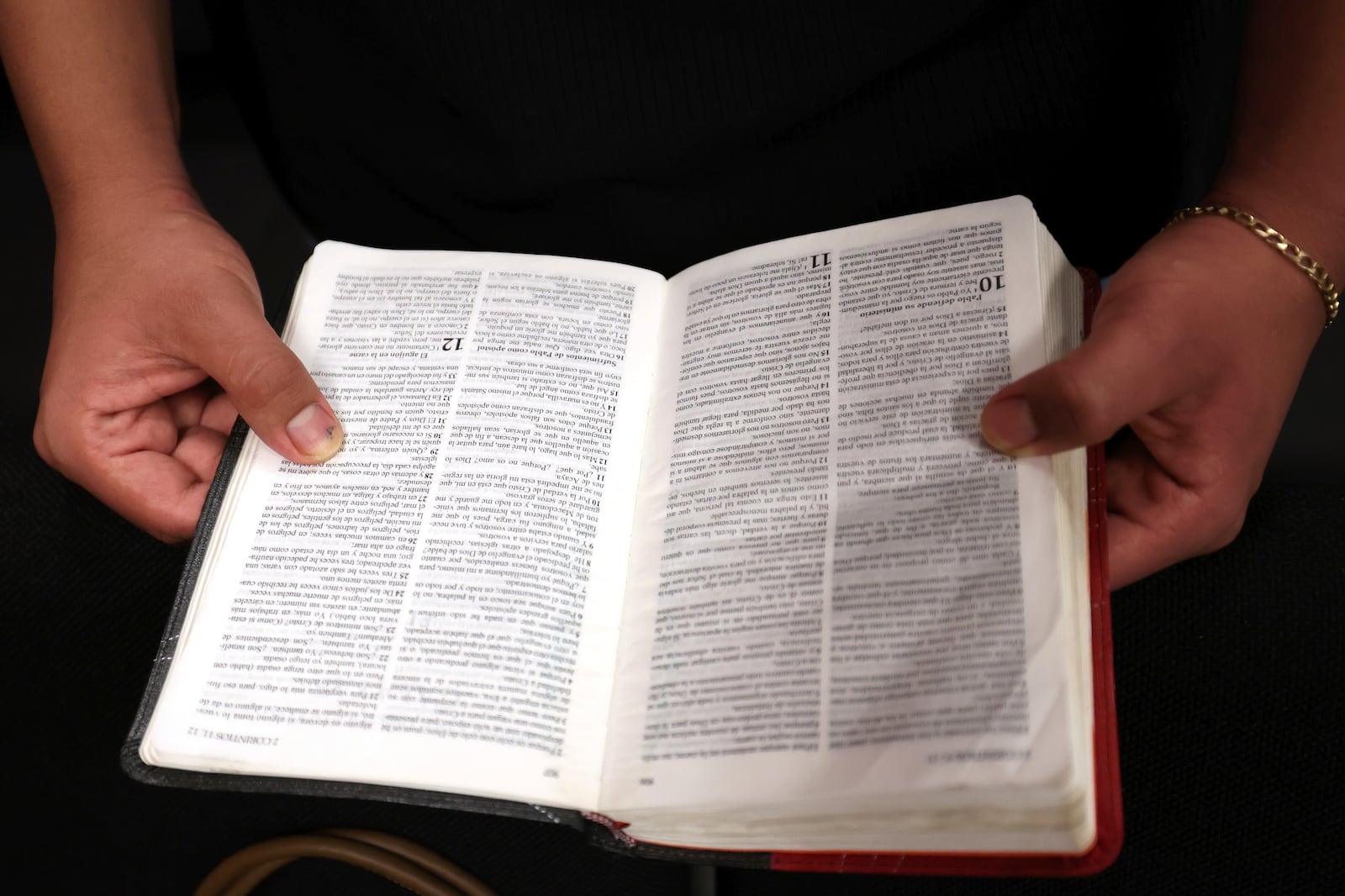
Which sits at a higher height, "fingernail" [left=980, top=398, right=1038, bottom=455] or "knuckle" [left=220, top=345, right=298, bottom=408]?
"knuckle" [left=220, top=345, right=298, bottom=408]

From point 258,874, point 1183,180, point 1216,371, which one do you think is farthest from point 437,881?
point 1183,180

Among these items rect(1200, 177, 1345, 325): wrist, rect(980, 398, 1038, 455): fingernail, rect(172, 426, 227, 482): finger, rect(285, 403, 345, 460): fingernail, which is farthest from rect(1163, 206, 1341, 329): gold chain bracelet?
rect(172, 426, 227, 482): finger

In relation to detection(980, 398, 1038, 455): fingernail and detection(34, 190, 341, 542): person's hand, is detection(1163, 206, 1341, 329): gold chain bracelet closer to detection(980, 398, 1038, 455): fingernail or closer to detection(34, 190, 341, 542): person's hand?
detection(980, 398, 1038, 455): fingernail

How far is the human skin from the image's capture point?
55cm

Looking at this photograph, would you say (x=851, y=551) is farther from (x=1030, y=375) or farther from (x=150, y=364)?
(x=150, y=364)

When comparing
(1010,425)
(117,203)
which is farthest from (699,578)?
(117,203)

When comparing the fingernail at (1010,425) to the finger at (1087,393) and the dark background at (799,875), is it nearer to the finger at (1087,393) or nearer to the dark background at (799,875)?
the finger at (1087,393)

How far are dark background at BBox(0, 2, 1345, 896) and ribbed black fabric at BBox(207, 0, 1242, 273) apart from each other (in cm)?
18

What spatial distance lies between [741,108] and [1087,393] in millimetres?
331

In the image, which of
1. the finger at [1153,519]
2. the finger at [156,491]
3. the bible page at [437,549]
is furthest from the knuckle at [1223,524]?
the finger at [156,491]

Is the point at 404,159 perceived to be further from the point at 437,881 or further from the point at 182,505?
the point at 437,881

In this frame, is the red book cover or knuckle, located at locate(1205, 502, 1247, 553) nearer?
the red book cover

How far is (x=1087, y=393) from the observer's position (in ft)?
1.67

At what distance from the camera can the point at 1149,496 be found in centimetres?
61
